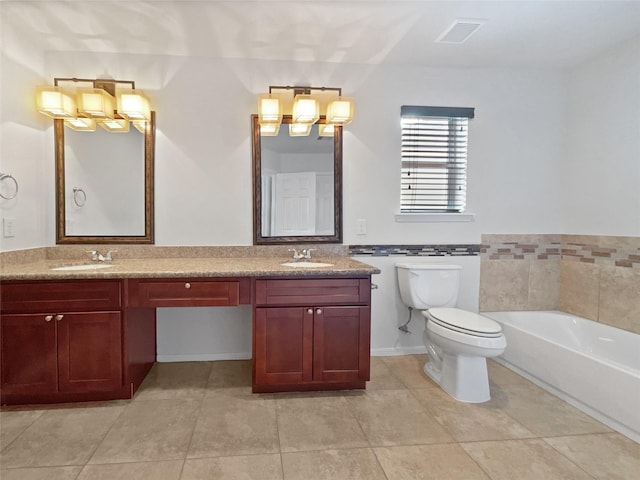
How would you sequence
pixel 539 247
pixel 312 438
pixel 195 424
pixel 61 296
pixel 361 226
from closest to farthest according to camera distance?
pixel 312 438 → pixel 195 424 → pixel 61 296 → pixel 361 226 → pixel 539 247

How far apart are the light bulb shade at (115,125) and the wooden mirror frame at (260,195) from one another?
90 centimetres

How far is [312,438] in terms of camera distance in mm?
1789

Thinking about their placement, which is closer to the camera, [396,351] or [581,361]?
[581,361]

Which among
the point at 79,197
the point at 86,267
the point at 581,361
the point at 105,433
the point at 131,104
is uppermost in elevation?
the point at 131,104

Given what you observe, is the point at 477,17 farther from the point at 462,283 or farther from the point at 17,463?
the point at 17,463

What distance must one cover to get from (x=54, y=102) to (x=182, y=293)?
152 centimetres

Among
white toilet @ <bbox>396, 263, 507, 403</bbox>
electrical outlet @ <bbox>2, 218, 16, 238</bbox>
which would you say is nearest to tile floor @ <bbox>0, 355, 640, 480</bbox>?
white toilet @ <bbox>396, 263, 507, 403</bbox>

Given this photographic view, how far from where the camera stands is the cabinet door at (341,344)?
2.20 metres

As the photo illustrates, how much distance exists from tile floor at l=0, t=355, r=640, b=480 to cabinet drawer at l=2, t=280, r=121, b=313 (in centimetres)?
59

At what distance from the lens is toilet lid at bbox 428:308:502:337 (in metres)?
2.10

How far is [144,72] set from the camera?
258cm

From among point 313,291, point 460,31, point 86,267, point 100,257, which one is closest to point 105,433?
point 86,267

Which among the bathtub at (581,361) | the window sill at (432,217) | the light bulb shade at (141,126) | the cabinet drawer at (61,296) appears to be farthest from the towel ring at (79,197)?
the bathtub at (581,361)

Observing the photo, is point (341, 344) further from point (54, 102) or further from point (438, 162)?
point (54, 102)
